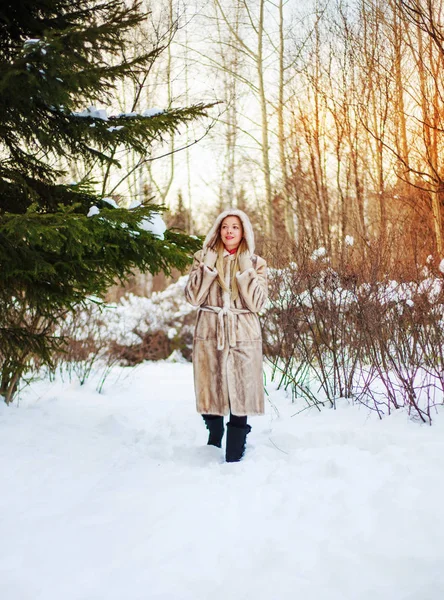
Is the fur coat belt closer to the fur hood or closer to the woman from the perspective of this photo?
the woman

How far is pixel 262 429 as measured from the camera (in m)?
4.25

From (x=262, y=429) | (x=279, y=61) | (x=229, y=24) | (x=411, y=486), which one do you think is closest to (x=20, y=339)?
(x=262, y=429)

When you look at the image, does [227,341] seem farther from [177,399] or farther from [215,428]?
[177,399]

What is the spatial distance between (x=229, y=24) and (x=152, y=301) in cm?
822

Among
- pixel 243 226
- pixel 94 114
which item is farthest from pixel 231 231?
pixel 94 114

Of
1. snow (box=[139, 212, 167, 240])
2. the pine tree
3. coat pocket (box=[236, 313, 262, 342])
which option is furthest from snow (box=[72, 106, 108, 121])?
coat pocket (box=[236, 313, 262, 342])

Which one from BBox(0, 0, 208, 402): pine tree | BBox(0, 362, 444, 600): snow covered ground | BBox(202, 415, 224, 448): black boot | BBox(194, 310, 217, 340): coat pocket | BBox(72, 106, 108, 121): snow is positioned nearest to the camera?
BBox(0, 362, 444, 600): snow covered ground

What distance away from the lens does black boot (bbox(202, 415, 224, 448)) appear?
11.9ft

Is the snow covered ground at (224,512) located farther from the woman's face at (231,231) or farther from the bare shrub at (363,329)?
the woman's face at (231,231)

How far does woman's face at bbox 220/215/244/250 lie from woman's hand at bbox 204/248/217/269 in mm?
141

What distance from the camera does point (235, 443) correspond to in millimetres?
3336

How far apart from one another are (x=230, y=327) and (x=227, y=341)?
11 centimetres

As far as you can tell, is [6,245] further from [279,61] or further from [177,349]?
[279,61]

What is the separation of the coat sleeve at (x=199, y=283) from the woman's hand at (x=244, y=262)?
22 cm
